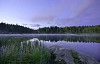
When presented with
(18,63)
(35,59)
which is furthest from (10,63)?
(35,59)

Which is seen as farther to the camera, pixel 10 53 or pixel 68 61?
pixel 68 61

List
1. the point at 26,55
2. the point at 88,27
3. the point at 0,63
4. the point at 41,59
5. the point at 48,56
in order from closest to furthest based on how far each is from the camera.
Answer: the point at 0,63
the point at 41,59
the point at 48,56
the point at 26,55
the point at 88,27

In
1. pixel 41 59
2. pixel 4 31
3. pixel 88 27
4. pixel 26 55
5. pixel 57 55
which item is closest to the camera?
pixel 41 59

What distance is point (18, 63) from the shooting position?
10.5 metres

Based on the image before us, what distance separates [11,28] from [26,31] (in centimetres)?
3358

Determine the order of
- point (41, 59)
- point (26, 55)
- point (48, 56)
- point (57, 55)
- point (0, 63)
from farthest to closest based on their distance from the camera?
point (57, 55) → point (26, 55) → point (48, 56) → point (41, 59) → point (0, 63)

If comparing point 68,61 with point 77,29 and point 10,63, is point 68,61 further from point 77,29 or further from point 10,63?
point 77,29

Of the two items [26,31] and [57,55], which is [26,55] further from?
[26,31]

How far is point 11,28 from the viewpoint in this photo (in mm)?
167375

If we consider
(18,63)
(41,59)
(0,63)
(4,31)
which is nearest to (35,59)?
(41,59)

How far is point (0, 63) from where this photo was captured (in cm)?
977

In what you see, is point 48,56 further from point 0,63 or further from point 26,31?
point 26,31

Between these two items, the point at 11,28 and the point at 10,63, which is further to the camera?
the point at 11,28

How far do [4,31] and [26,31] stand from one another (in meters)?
41.4
